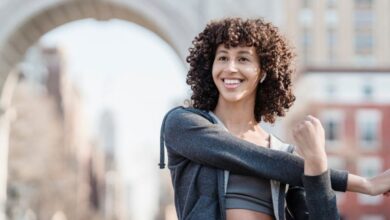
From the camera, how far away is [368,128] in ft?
126

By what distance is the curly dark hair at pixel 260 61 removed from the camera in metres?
2.76

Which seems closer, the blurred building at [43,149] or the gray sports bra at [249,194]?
the gray sports bra at [249,194]

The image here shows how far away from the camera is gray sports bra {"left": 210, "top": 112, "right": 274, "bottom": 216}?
2.64 meters

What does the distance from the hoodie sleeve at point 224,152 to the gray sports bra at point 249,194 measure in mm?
25

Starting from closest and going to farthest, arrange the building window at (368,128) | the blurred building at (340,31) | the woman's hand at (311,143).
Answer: the woman's hand at (311,143) → the building window at (368,128) → the blurred building at (340,31)

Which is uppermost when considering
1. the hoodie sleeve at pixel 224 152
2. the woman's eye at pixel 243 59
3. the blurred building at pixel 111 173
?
the woman's eye at pixel 243 59

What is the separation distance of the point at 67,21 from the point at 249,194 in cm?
1536

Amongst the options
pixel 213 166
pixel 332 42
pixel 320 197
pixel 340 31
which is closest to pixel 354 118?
pixel 332 42

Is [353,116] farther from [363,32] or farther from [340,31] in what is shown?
[363,32]

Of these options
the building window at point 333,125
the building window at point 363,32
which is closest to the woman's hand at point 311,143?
the building window at point 333,125

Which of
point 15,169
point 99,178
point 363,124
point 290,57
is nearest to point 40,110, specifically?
point 15,169

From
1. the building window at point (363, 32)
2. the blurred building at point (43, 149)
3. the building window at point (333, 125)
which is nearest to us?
the blurred building at point (43, 149)

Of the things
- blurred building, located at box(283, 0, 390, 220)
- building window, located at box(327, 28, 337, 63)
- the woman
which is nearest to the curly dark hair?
the woman

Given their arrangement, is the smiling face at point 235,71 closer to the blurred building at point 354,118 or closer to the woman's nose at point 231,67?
the woman's nose at point 231,67
